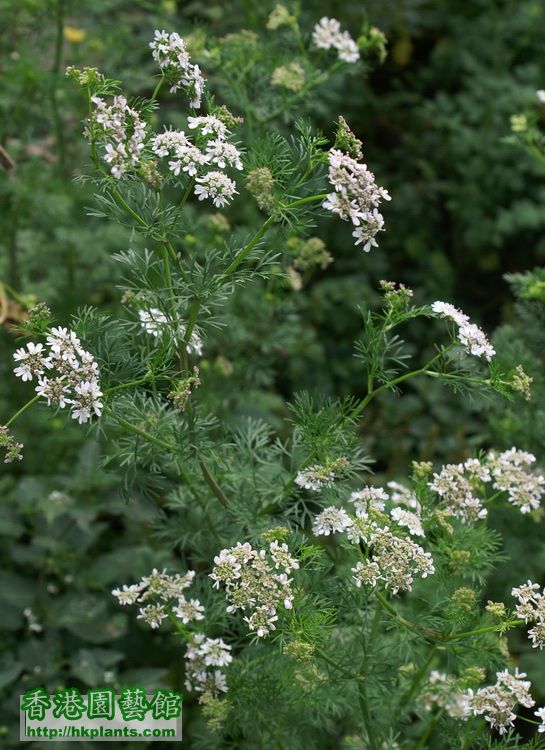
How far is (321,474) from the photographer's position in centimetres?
160

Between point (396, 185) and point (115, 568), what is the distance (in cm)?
237

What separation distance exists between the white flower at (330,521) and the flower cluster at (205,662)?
256 millimetres

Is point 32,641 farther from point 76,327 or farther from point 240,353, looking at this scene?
point 76,327

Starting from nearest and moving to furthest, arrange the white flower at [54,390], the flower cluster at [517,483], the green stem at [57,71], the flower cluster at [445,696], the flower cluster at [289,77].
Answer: the white flower at [54,390] < the flower cluster at [445,696] < the flower cluster at [517,483] < the flower cluster at [289,77] < the green stem at [57,71]

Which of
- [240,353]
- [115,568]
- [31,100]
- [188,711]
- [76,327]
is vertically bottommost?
[188,711]

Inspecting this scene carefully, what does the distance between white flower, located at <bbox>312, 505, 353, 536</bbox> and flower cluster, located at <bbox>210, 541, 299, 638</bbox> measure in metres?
0.13

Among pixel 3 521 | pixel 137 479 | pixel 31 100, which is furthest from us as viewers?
pixel 31 100

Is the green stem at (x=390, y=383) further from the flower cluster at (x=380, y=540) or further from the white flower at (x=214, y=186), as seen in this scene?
the white flower at (x=214, y=186)

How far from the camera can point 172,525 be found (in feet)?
6.64

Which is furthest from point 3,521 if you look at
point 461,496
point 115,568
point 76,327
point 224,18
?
point 224,18

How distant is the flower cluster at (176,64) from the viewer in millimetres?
1510

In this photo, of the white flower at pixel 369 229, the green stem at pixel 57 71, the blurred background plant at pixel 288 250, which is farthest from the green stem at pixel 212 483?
the green stem at pixel 57 71

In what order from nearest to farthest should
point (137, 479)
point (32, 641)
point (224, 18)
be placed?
1. point (137, 479)
2. point (32, 641)
3. point (224, 18)

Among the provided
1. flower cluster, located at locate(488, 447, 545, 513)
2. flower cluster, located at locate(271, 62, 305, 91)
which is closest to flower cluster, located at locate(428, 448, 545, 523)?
flower cluster, located at locate(488, 447, 545, 513)
